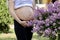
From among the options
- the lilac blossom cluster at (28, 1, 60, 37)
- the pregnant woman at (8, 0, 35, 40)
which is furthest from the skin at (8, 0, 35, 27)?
the lilac blossom cluster at (28, 1, 60, 37)

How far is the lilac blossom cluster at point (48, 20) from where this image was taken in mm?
3172

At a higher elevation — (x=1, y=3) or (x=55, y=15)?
(x=55, y=15)

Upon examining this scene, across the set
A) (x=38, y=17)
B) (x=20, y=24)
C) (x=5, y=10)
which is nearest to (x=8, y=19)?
(x=5, y=10)

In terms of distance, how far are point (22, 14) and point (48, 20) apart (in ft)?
2.92

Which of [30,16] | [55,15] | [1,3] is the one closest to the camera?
[55,15]

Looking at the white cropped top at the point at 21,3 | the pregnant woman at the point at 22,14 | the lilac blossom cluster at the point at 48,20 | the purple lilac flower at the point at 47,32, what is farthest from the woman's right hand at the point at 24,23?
the purple lilac flower at the point at 47,32

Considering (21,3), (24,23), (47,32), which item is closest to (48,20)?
(47,32)

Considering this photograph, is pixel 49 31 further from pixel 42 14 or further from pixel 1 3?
pixel 1 3

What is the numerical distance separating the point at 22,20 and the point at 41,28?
86 centimetres

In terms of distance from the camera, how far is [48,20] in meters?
3.18

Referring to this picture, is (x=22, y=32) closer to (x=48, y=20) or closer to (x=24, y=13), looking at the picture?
(x=24, y=13)

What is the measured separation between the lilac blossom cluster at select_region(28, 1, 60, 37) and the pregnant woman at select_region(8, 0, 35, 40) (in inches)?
29.0

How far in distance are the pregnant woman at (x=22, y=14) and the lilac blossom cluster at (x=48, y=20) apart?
29.0 inches

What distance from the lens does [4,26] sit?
508 inches
